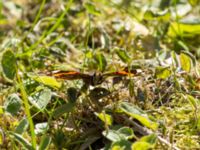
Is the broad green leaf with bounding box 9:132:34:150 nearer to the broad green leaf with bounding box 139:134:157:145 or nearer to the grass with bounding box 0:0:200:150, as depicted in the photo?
the grass with bounding box 0:0:200:150

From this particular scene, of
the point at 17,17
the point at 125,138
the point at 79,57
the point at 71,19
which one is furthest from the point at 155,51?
the point at 17,17

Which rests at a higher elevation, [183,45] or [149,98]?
[183,45]

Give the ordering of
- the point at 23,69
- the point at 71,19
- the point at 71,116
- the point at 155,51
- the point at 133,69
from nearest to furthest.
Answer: the point at 71,116 < the point at 133,69 < the point at 23,69 < the point at 155,51 < the point at 71,19

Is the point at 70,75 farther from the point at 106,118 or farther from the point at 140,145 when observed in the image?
the point at 140,145

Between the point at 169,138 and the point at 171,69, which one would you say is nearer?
the point at 169,138

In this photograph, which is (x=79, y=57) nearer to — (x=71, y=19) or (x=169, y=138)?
(x=71, y=19)

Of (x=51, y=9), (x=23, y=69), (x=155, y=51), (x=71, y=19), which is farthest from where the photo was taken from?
(x=51, y=9)

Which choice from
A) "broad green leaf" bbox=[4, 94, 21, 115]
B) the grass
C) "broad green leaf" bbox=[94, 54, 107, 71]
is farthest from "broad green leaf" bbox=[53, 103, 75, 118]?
"broad green leaf" bbox=[94, 54, 107, 71]
